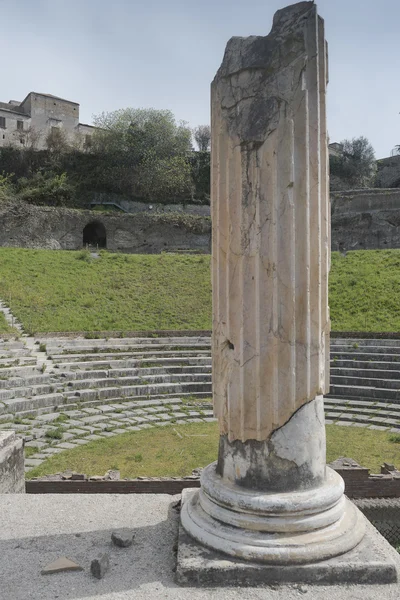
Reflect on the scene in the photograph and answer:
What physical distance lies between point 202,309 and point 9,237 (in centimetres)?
1625

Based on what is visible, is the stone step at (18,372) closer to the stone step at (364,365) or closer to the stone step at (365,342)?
the stone step at (364,365)

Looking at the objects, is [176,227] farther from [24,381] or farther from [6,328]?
[24,381]

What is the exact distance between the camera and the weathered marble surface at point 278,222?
307 centimetres

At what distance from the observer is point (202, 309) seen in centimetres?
1925

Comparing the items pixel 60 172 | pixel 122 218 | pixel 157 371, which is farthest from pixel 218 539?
pixel 60 172

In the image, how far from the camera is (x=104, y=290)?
2066cm

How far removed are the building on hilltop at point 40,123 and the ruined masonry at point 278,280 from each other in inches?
1654

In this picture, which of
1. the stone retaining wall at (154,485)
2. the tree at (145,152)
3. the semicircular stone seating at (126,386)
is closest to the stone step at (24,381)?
the semicircular stone seating at (126,386)

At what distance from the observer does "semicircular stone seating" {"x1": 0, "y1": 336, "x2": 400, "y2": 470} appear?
410 inches

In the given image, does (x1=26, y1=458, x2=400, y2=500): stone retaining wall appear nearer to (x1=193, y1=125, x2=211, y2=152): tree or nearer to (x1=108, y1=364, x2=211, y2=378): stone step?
(x1=108, y1=364, x2=211, y2=378): stone step

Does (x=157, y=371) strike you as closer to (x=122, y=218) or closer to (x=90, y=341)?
(x=90, y=341)

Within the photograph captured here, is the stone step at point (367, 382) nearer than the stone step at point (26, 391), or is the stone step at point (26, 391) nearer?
the stone step at point (26, 391)

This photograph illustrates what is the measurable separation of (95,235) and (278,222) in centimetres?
3463

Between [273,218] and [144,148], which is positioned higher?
[144,148]
